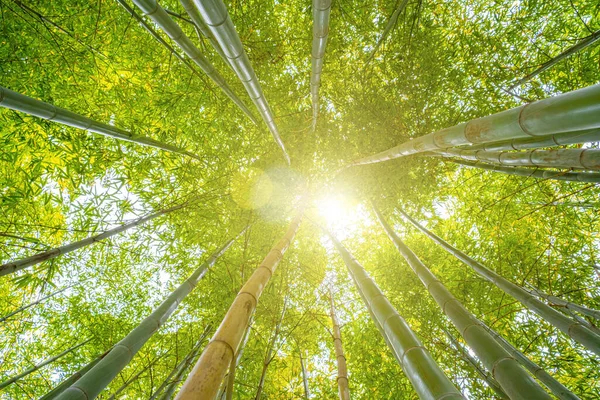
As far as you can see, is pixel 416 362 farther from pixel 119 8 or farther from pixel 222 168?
pixel 119 8

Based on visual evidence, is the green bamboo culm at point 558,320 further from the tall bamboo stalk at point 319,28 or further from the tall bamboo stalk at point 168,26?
the tall bamboo stalk at point 168,26

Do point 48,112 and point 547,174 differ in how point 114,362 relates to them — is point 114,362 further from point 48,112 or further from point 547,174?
point 547,174

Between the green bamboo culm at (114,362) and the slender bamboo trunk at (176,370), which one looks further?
the slender bamboo trunk at (176,370)

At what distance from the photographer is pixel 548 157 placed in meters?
1.90

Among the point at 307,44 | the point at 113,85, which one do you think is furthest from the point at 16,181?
the point at 307,44

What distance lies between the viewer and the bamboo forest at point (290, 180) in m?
2.58

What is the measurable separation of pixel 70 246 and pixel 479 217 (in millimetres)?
4946

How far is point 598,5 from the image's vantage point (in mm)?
2506

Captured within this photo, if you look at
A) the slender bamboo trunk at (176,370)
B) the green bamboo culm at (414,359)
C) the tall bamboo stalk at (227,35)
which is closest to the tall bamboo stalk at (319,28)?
the tall bamboo stalk at (227,35)

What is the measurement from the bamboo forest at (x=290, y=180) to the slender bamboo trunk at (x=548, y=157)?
2 cm

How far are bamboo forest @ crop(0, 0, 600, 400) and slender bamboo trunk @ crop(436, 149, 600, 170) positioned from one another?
0.02 metres

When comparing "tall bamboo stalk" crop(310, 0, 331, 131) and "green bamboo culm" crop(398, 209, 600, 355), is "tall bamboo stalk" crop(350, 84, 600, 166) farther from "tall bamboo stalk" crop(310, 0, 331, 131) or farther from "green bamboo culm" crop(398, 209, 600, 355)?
"green bamboo culm" crop(398, 209, 600, 355)

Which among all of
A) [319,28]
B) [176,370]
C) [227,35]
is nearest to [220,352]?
[227,35]

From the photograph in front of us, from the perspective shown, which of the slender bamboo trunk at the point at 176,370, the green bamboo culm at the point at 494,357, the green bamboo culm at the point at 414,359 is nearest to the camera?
the green bamboo culm at the point at 414,359
